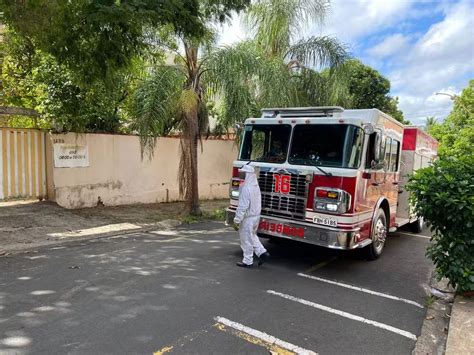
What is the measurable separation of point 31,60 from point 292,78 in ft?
26.9

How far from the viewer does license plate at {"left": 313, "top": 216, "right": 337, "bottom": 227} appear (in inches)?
226

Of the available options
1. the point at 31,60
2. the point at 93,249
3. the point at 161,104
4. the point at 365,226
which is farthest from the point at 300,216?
the point at 31,60

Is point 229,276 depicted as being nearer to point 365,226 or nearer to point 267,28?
point 365,226

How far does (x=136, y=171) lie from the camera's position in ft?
40.0

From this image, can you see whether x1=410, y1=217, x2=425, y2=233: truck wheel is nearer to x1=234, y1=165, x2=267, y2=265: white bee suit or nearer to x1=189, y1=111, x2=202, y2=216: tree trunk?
x1=189, y1=111, x2=202, y2=216: tree trunk

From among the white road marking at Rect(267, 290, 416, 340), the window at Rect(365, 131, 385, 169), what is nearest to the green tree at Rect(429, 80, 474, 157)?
the window at Rect(365, 131, 385, 169)

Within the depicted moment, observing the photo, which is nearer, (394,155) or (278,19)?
(394,155)

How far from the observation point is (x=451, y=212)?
16.3ft

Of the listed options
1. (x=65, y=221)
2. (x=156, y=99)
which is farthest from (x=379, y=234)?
(x=65, y=221)

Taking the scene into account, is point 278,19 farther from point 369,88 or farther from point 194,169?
point 369,88

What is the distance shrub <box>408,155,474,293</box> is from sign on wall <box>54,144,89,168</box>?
8.23 metres

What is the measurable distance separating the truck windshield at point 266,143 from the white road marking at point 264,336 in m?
3.13

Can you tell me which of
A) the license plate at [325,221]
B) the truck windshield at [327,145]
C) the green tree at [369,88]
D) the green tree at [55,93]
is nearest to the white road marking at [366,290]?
the license plate at [325,221]

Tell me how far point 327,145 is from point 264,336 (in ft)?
10.8
